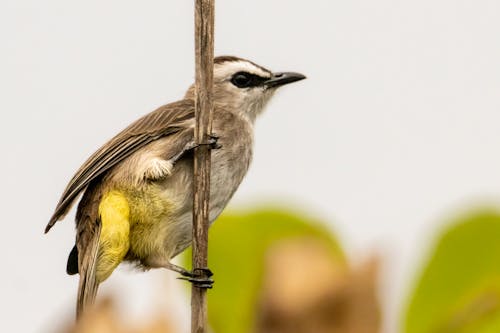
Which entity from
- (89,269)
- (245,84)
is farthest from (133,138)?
(245,84)

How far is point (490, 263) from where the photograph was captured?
1.37 meters

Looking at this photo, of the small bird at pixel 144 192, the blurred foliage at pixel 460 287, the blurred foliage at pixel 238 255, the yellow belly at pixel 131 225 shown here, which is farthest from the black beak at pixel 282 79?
the blurred foliage at pixel 460 287

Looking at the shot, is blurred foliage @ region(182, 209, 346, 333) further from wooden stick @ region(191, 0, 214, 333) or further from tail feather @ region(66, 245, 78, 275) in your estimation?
tail feather @ region(66, 245, 78, 275)

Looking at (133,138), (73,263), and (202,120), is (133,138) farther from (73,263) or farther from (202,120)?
(202,120)

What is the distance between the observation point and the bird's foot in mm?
1746

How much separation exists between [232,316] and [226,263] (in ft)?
0.93

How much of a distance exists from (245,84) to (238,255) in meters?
2.97

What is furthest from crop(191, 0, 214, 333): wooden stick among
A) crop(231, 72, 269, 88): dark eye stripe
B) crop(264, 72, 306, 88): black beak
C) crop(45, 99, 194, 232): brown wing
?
crop(231, 72, 269, 88): dark eye stripe

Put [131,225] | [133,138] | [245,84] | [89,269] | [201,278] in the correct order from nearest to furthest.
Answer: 1. [201,278]
2. [89,269]
3. [131,225]
4. [133,138]
5. [245,84]

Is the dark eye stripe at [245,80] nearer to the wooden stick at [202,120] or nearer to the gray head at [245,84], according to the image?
the gray head at [245,84]

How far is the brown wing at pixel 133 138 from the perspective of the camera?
3.55 m

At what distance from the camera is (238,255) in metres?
1.55

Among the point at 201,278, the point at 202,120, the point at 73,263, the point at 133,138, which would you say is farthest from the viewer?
the point at 133,138

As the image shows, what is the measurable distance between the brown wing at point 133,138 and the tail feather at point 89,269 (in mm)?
243
